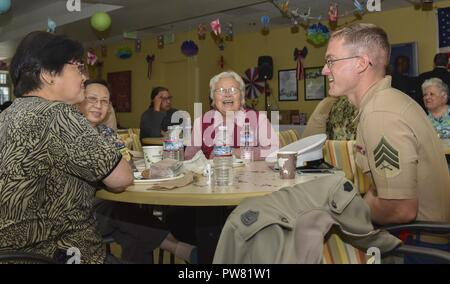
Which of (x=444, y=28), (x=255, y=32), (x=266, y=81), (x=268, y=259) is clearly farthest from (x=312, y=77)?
(x=268, y=259)

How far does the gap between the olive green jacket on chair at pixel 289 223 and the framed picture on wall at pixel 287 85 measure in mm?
8855

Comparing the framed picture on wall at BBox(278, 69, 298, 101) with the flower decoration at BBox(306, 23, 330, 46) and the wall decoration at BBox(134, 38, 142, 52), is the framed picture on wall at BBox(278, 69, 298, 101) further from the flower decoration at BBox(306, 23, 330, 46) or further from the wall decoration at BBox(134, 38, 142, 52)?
the wall decoration at BBox(134, 38, 142, 52)

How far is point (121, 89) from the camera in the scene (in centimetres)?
1272

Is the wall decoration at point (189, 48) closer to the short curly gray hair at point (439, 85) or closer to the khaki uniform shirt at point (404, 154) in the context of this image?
the short curly gray hair at point (439, 85)

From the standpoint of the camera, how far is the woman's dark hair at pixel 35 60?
5.11 ft

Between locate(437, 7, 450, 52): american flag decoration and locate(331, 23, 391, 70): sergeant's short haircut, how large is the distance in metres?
6.45

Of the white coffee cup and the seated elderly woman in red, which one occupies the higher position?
the seated elderly woman in red

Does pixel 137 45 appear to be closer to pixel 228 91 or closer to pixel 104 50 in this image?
pixel 104 50

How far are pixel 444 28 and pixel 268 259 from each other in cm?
795

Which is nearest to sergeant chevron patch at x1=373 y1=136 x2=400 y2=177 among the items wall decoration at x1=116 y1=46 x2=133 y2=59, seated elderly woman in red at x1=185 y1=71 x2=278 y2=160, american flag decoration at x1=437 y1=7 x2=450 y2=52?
seated elderly woman in red at x1=185 y1=71 x2=278 y2=160

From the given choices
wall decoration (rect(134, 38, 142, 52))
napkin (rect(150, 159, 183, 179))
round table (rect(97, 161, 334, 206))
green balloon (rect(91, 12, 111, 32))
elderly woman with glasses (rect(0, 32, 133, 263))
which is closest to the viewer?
elderly woman with glasses (rect(0, 32, 133, 263))

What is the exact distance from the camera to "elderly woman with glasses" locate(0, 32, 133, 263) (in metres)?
1.39

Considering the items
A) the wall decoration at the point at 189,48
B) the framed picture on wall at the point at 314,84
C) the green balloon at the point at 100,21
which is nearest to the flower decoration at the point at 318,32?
the framed picture on wall at the point at 314,84

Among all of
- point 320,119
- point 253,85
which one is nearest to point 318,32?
point 253,85
